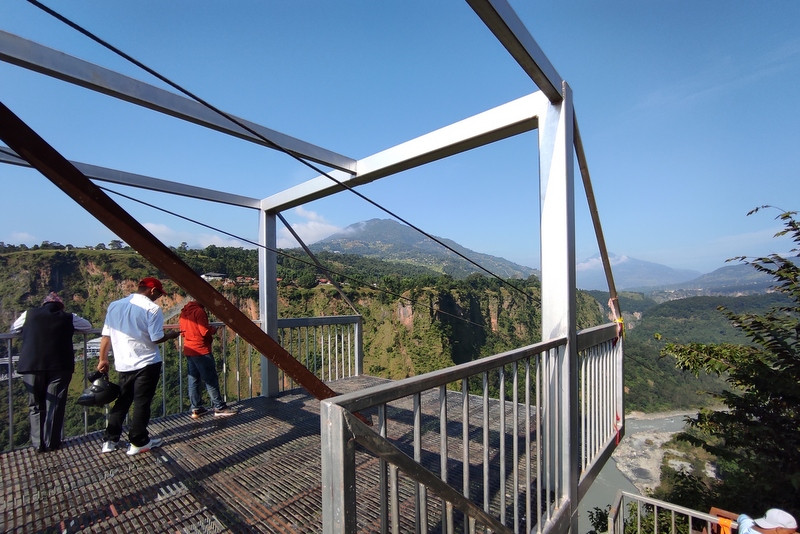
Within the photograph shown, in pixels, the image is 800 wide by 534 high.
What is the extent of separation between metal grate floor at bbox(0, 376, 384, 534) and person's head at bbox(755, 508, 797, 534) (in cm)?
509

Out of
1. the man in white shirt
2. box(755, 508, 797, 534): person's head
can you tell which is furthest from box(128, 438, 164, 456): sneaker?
box(755, 508, 797, 534): person's head

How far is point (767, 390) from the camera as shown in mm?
7656

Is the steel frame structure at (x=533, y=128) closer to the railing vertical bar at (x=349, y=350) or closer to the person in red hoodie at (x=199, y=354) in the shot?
the person in red hoodie at (x=199, y=354)

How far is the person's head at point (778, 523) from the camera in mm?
3993

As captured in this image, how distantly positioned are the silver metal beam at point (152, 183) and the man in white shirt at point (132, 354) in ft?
3.87

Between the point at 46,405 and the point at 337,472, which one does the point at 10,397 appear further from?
the point at 337,472

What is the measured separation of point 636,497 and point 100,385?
7060 millimetres

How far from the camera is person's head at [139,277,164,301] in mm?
3199

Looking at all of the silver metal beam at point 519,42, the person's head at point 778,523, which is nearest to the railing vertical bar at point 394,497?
the silver metal beam at point 519,42

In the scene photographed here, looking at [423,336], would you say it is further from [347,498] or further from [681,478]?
[347,498]

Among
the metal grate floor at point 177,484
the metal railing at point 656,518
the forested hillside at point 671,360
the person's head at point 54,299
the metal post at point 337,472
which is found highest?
the person's head at point 54,299

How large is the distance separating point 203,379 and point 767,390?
10.5 m

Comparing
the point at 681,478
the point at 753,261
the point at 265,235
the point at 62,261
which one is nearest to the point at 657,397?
the point at 681,478

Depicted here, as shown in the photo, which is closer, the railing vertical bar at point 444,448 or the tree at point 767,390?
the railing vertical bar at point 444,448
